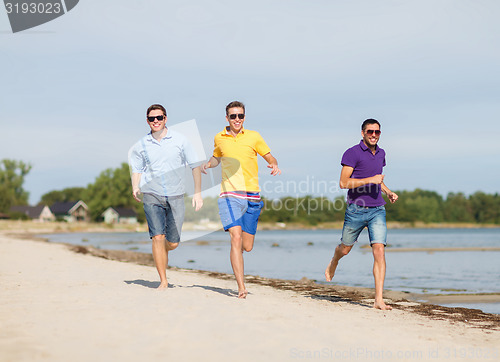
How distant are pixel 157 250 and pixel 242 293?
1450 millimetres

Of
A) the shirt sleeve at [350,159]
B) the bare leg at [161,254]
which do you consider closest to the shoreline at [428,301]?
the shirt sleeve at [350,159]

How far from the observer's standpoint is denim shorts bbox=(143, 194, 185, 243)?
7.45 metres

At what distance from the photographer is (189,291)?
7.36 meters

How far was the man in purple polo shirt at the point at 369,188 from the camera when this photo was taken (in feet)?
24.1

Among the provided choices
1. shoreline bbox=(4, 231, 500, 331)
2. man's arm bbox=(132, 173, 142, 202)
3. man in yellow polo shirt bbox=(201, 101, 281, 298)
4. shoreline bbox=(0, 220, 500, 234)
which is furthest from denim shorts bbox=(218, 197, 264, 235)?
shoreline bbox=(0, 220, 500, 234)

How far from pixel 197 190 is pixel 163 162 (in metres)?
0.65

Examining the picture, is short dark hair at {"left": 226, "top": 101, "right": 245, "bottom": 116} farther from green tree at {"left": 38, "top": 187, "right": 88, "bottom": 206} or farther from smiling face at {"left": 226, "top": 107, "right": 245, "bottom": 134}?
green tree at {"left": 38, "top": 187, "right": 88, "bottom": 206}

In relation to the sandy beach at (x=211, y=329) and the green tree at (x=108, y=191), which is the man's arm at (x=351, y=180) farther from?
the green tree at (x=108, y=191)

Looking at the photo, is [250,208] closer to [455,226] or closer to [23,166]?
[23,166]

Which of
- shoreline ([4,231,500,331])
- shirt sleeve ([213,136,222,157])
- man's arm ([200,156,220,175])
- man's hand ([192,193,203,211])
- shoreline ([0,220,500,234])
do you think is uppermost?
shirt sleeve ([213,136,222,157])

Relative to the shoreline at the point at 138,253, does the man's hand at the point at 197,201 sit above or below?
above

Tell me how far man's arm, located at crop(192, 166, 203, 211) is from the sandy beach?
1222 mm

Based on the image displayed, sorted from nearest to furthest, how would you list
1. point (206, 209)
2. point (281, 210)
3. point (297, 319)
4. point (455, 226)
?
point (297, 319), point (206, 209), point (281, 210), point (455, 226)

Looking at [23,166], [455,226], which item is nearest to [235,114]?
[23,166]
